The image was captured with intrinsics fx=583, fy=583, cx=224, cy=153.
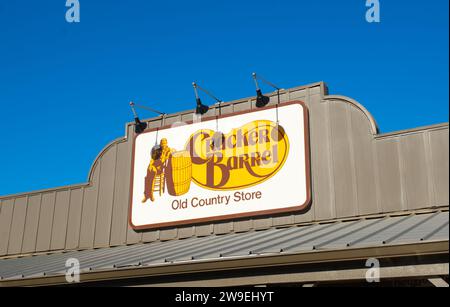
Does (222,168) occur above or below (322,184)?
above

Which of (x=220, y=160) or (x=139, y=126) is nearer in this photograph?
(x=220, y=160)

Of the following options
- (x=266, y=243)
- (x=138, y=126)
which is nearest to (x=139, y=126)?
(x=138, y=126)

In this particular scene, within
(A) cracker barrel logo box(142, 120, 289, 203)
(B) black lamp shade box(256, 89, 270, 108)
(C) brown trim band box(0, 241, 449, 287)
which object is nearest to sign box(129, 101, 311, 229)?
(A) cracker barrel logo box(142, 120, 289, 203)

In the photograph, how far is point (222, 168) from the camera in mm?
13352

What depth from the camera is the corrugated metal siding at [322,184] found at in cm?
1112

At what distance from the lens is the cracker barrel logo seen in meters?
12.8

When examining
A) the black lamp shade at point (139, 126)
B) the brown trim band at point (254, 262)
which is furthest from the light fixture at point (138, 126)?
the brown trim band at point (254, 262)

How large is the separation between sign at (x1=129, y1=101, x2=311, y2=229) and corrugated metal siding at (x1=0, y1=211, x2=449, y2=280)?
2.15 feet

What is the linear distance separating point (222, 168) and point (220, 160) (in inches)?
8.1

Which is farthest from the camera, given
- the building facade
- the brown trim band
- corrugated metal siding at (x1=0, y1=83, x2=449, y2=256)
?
corrugated metal siding at (x1=0, y1=83, x2=449, y2=256)

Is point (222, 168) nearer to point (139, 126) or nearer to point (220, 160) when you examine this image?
point (220, 160)

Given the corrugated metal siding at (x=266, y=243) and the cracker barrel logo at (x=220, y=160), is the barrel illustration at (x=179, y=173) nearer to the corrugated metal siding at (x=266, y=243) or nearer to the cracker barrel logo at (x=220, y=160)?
the cracker barrel logo at (x=220, y=160)

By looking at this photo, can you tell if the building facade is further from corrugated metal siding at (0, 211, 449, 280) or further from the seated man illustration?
the seated man illustration

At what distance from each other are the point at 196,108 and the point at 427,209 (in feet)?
19.4
